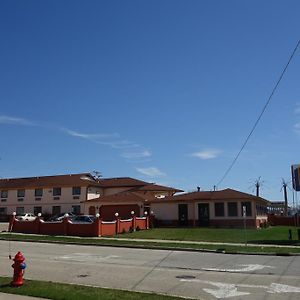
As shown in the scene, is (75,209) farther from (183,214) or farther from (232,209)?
(232,209)

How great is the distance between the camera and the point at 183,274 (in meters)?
14.5

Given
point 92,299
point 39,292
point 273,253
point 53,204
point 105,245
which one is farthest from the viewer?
point 53,204

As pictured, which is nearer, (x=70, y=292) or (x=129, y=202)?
(x=70, y=292)

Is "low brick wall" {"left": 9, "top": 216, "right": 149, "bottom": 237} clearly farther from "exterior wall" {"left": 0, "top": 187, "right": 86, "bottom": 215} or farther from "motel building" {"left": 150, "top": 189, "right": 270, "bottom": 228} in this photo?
"exterior wall" {"left": 0, "top": 187, "right": 86, "bottom": 215}

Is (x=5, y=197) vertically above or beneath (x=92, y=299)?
above

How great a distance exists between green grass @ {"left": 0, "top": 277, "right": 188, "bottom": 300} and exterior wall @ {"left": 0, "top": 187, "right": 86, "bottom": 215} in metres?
52.1

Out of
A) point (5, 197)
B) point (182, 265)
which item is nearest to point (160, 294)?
point (182, 265)

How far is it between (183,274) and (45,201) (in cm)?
5409

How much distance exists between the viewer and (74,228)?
1474 inches

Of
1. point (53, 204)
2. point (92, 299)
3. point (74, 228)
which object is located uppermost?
point (53, 204)

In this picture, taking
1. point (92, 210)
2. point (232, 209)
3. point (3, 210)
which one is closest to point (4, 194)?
point (3, 210)

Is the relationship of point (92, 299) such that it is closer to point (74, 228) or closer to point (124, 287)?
point (124, 287)

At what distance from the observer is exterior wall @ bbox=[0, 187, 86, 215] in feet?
211

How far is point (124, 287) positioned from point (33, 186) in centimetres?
5749
